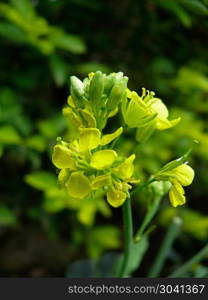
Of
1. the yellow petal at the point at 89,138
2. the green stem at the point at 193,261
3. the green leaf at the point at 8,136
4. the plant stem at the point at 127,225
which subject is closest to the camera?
the yellow petal at the point at 89,138

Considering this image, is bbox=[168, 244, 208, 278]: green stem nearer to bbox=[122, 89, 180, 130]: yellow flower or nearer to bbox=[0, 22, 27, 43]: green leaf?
bbox=[122, 89, 180, 130]: yellow flower

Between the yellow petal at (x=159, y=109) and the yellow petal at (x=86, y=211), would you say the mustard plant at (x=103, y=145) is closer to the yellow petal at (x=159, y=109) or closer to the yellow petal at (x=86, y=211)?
the yellow petal at (x=159, y=109)

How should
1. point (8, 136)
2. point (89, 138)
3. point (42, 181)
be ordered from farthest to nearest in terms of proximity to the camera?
point (42, 181) < point (8, 136) < point (89, 138)

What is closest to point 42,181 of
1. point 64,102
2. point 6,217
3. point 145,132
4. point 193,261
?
point 6,217

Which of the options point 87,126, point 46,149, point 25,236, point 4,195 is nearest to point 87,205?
point 46,149

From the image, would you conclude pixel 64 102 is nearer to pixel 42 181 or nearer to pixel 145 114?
pixel 42 181

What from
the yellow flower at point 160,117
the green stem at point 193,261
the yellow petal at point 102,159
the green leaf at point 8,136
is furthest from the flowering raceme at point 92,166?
the green leaf at point 8,136

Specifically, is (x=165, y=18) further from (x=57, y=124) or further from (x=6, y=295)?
(x=6, y=295)
